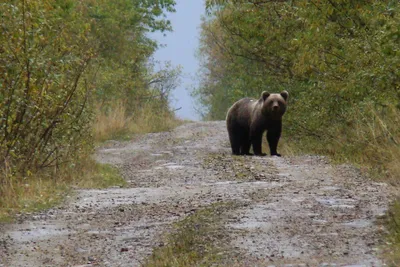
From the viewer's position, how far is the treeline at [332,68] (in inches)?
460

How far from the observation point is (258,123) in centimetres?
1931

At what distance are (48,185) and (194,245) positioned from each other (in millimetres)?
5061

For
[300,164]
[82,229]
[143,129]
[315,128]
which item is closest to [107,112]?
[143,129]

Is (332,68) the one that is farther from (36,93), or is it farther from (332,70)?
(36,93)

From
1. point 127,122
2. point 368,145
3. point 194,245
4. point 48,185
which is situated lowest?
point 194,245

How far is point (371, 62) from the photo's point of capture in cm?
1414

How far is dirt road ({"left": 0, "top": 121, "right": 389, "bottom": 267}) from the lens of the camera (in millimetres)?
7414

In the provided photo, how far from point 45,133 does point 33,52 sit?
143 centimetres

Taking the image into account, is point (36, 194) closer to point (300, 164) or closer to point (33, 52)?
point (33, 52)

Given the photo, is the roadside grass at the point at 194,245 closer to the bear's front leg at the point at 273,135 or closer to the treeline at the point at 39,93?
the treeline at the point at 39,93

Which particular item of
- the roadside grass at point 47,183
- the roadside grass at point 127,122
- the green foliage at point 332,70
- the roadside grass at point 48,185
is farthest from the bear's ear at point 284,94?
the roadside grass at point 127,122

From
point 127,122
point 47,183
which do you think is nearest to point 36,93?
point 47,183

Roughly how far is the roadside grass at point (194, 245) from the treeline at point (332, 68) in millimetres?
2405

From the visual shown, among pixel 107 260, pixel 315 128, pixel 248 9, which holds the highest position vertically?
pixel 248 9
